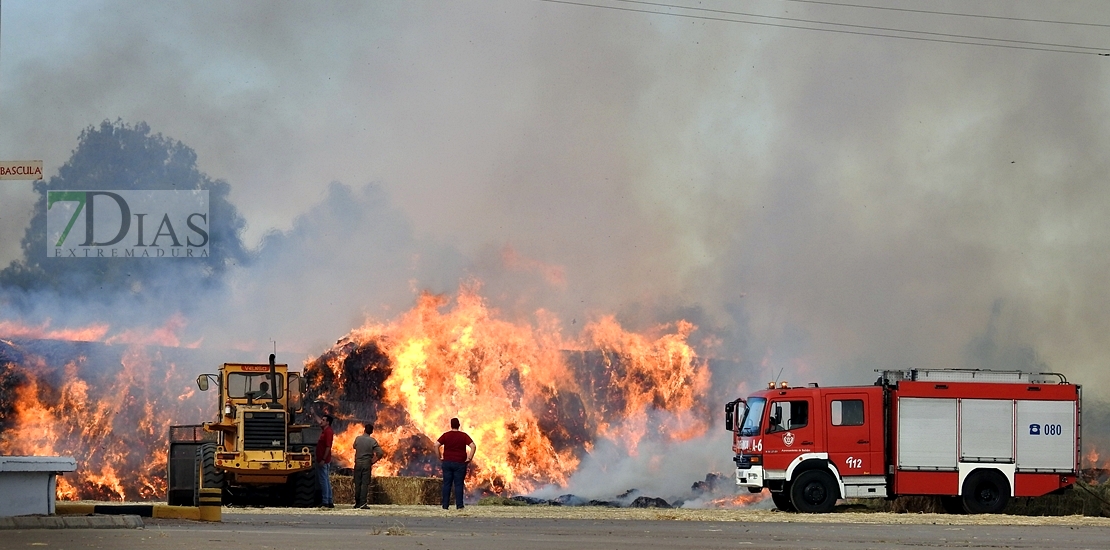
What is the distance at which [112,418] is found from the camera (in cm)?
4309

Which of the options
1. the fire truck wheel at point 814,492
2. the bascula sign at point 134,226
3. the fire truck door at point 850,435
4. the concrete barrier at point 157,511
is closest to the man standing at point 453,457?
the concrete barrier at point 157,511

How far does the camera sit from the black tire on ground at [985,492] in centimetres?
3145

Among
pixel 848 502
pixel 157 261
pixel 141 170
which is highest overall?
pixel 141 170

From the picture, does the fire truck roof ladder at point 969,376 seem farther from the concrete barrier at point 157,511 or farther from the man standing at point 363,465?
the concrete barrier at point 157,511

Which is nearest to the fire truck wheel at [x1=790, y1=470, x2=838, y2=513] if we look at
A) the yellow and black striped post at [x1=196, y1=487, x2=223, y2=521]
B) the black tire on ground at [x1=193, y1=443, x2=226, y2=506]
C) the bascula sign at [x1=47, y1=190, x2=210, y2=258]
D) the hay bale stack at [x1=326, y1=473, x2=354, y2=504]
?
the hay bale stack at [x1=326, y1=473, x2=354, y2=504]

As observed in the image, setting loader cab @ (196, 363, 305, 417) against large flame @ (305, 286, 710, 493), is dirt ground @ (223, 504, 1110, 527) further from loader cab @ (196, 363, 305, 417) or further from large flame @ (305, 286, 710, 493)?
large flame @ (305, 286, 710, 493)

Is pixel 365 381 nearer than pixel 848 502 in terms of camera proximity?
No

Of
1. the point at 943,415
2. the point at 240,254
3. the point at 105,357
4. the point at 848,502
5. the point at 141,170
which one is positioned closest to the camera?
the point at 943,415

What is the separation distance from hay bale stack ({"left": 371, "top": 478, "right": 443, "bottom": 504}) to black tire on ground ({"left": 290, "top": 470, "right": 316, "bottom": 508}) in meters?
3.38

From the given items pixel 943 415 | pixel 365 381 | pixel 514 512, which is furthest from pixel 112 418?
pixel 943 415

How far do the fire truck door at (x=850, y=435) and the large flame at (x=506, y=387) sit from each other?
9.31m

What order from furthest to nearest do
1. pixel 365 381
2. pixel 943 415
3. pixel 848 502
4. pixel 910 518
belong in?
1. pixel 365 381
2. pixel 848 502
3. pixel 943 415
4. pixel 910 518

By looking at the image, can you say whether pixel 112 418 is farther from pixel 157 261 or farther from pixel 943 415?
pixel 943 415

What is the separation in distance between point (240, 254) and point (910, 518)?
29.3 metres
